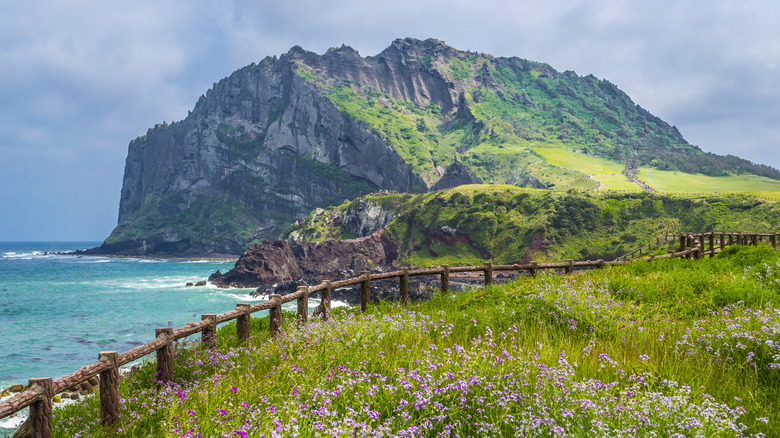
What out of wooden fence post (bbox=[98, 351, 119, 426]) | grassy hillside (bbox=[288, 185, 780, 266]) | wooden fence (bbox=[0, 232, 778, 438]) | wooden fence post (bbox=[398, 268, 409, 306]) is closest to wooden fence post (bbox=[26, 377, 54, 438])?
Answer: wooden fence (bbox=[0, 232, 778, 438])

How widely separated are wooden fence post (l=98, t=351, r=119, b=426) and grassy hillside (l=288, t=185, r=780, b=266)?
293ft

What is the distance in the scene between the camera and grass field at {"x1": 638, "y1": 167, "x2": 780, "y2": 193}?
131 meters

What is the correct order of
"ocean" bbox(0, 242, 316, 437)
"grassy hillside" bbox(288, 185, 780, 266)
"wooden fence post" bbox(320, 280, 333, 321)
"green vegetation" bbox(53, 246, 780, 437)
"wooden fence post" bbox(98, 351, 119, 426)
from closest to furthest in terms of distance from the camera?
"green vegetation" bbox(53, 246, 780, 437)
"wooden fence post" bbox(98, 351, 119, 426)
"wooden fence post" bbox(320, 280, 333, 321)
"ocean" bbox(0, 242, 316, 437)
"grassy hillside" bbox(288, 185, 780, 266)

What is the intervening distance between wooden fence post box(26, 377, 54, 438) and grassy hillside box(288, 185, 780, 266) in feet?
296

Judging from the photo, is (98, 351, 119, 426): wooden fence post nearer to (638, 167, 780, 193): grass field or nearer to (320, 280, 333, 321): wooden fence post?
(320, 280, 333, 321): wooden fence post

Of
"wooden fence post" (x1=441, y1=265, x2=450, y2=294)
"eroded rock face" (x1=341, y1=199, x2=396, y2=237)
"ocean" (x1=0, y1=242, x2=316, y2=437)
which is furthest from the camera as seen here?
"eroded rock face" (x1=341, y1=199, x2=396, y2=237)

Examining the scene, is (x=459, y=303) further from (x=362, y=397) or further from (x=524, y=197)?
(x=524, y=197)

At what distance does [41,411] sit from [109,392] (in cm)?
100

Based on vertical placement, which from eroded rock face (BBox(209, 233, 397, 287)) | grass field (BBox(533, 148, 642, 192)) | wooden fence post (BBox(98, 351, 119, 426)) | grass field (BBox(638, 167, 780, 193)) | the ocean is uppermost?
grass field (BBox(533, 148, 642, 192))

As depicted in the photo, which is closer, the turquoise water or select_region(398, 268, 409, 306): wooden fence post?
select_region(398, 268, 409, 306): wooden fence post

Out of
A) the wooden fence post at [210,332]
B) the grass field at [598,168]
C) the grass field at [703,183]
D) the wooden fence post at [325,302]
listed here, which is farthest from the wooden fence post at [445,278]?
the grass field at [703,183]

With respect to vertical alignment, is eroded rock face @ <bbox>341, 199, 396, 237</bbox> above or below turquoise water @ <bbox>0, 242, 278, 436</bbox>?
above

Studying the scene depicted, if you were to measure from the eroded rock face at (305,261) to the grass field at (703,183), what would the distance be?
93.8m

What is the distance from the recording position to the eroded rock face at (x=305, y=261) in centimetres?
9162
